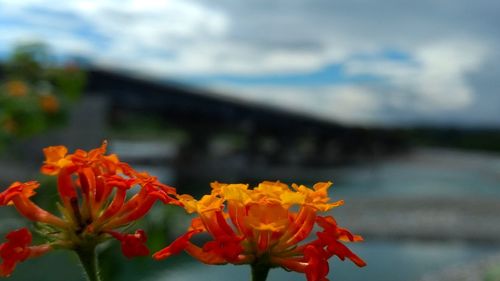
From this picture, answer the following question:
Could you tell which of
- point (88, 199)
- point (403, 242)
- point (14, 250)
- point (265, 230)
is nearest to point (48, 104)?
point (88, 199)

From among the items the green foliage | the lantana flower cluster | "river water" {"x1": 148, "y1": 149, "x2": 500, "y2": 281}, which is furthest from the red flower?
"river water" {"x1": 148, "y1": 149, "x2": 500, "y2": 281}

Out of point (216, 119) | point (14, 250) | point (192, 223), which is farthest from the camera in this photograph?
point (216, 119)

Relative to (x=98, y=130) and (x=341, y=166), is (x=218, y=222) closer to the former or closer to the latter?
(x=98, y=130)

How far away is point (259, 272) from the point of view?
1.40 m

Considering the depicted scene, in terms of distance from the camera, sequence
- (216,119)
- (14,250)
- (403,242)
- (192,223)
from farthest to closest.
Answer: (216,119)
(403,242)
(192,223)
(14,250)

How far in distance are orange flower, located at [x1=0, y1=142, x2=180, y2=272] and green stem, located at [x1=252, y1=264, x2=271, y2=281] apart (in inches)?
9.0

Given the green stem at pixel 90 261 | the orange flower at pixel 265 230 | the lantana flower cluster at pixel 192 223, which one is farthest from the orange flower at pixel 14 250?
the orange flower at pixel 265 230

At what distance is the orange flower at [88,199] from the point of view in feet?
4.64

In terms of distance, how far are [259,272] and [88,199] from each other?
0.41 m

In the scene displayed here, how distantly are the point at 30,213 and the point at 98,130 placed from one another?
25609 mm

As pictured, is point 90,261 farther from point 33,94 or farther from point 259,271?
point 33,94

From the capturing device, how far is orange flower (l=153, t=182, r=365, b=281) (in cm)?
129

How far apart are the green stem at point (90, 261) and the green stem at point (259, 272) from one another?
318 mm

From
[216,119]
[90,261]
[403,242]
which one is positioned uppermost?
[90,261]
